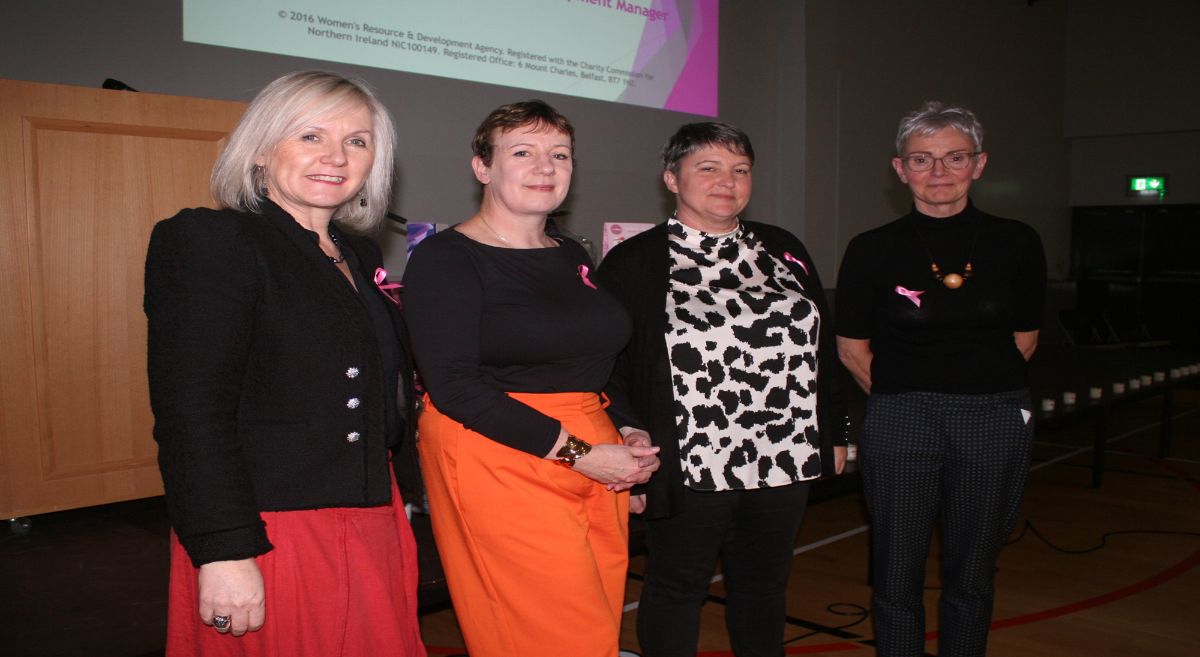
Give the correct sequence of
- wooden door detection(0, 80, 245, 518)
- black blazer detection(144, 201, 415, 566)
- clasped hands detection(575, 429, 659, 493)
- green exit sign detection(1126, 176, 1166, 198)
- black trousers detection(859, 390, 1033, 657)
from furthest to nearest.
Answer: green exit sign detection(1126, 176, 1166, 198) < wooden door detection(0, 80, 245, 518) < black trousers detection(859, 390, 1033, 657) < clasped hands detection(575, 429, 659, 493) < black blazer detection(144, 201, 415, 566)

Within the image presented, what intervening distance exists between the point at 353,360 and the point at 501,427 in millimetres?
358

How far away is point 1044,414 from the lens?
4594 mm

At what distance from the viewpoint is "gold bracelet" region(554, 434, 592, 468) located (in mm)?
1739

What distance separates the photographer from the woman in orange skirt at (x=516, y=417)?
1682 mm

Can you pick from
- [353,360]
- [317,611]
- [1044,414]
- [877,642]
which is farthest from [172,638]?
[1044,414]

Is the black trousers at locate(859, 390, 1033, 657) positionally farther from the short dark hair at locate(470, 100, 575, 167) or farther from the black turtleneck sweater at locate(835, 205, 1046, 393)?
the short dark hair at locate(470, 100, 575, 167)

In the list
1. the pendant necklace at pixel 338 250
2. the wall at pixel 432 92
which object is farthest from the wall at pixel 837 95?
the pendant necklace at pixel 338 250

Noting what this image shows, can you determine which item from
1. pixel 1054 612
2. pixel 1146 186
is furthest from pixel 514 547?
pixel 1146 186

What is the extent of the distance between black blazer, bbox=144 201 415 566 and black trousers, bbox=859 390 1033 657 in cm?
132

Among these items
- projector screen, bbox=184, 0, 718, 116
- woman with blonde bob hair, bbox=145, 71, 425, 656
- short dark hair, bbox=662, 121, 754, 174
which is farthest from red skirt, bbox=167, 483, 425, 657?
projector screen, bbox=184, 0, 718, 116

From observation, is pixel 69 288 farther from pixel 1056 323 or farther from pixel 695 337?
pixel 1056 323

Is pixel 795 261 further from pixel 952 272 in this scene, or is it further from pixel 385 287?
pixel 385 287

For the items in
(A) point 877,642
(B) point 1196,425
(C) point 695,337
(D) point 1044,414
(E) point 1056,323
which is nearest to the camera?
(C) point 695,337

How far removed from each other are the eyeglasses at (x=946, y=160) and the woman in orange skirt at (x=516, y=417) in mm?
948
